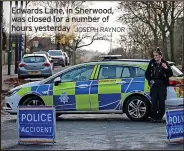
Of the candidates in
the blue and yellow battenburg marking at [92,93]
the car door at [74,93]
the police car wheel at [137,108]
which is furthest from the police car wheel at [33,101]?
the police car wheel at [137,108]

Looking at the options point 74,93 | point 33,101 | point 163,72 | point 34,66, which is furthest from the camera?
point 34,66

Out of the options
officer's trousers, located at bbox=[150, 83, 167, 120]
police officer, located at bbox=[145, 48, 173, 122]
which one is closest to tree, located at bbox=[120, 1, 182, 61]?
police officer, located at bbox=[145, 48, 173, 122]

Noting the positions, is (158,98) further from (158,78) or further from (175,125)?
(175,125)

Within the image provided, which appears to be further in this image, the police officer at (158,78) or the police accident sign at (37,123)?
the police officer at (158,78)

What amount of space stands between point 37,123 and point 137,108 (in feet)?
12.3

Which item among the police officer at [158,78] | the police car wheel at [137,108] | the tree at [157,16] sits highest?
the tree at [157,16]

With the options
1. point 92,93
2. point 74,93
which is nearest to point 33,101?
point 74,93

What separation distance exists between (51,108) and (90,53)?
4.30 metres

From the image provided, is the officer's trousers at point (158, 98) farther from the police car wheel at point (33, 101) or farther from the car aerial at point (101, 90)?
the police car wheel at point (33, 101)

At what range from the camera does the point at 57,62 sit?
2547 centimetres

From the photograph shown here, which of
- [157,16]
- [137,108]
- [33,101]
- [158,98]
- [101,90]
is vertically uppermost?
[157,16]

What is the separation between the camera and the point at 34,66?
1988cm

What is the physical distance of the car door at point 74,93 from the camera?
11.9 meters

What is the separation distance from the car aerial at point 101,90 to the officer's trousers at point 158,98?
29 centimetres
